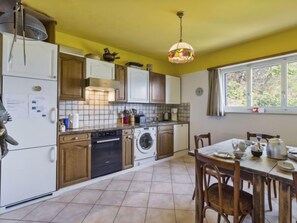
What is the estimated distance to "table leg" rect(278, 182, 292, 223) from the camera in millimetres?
1162

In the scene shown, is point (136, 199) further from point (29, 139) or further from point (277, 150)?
point (277, 150)

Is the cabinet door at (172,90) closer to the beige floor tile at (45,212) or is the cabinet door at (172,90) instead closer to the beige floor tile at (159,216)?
the beige floor tile at (159,216)

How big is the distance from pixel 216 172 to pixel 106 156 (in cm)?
195

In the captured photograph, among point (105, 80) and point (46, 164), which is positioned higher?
point (105, 80)

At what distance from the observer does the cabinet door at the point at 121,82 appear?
3.27 metres

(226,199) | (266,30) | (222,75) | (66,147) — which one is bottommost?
(226,199)

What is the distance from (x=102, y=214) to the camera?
6.26ft

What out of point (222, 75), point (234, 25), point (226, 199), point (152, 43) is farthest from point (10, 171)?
point (222, 75)

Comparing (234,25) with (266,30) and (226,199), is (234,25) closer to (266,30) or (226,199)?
(266,30)

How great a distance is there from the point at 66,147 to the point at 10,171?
2.10ft

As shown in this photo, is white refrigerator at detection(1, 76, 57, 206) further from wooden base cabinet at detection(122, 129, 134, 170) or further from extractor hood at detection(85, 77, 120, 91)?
wooden base cabinet at detection(122, 129, 134, 170)

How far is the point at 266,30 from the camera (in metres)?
2.69

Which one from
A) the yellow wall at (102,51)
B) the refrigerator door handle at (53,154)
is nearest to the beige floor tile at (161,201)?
the refrigerator door handle at (53,154)

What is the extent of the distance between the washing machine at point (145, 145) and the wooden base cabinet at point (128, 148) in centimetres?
9
